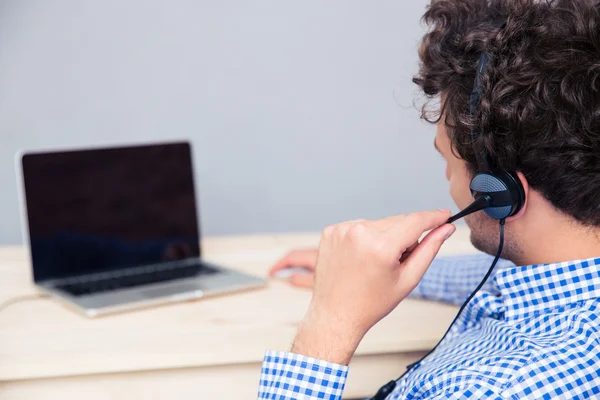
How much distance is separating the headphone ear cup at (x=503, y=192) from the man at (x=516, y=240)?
0.02 meters

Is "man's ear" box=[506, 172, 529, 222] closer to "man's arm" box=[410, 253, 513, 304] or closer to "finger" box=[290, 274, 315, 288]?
"man's arm" box=[410, 253, 513, 304]

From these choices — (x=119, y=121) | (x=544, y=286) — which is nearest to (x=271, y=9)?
(x=119, y=121)

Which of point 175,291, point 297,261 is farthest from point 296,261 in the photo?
point 175,291

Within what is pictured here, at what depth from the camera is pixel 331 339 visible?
2.83 feet

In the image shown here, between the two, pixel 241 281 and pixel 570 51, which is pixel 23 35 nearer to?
pixel 241 281

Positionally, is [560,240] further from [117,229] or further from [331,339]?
[117,229]

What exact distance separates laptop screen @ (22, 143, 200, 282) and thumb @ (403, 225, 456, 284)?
72 cm

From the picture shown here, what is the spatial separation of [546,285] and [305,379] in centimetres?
31

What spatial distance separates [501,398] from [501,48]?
1.36 feet

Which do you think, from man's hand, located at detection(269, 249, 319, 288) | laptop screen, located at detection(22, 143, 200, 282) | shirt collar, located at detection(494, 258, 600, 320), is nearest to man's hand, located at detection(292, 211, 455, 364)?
shirt collar, located at detection(494, 258, 600, 320)

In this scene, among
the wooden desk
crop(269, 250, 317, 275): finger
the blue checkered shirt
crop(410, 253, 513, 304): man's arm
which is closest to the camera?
the blue checkered shirt

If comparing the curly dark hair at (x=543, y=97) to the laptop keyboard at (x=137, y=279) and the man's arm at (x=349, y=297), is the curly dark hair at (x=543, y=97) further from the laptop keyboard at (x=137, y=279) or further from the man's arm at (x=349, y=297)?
the laptop keyboard at (x=137, y=279)

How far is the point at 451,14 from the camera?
0.99 meters

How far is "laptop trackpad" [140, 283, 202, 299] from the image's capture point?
1.28m
